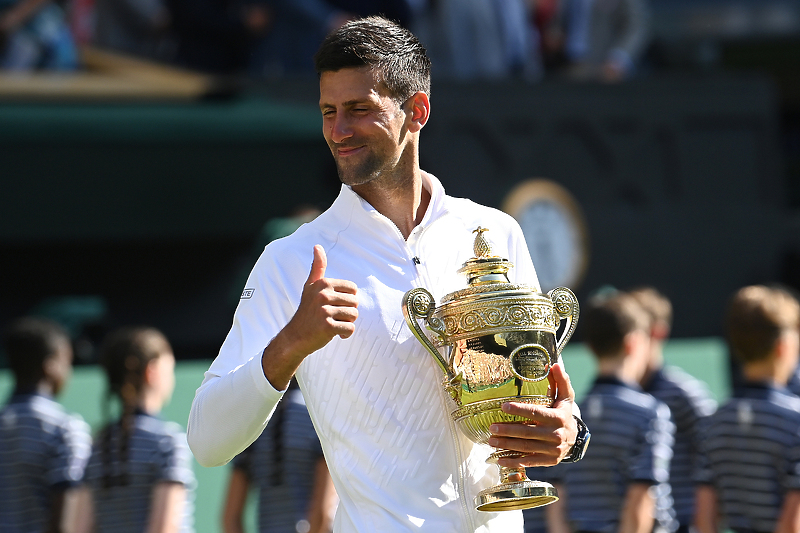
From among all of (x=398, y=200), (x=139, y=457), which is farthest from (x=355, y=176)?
(x=139, y=457)

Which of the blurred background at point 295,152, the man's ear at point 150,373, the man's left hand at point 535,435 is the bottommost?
the man's left hand at point 535,435

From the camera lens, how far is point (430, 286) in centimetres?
236

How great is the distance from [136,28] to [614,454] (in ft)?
16.8

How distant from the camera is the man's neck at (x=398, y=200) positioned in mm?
2428

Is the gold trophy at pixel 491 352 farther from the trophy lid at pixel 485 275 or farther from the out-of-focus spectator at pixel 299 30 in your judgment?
the out-of-focus spectator at pixel 299 30

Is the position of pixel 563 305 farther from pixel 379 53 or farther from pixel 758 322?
pixel 758 322

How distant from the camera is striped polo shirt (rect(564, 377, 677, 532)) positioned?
452cm

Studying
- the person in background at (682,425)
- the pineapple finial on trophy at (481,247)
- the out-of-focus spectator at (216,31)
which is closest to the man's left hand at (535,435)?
the pineapple finial on trophy at (481,247)

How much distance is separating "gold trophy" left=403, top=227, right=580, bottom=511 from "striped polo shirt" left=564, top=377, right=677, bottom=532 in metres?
2.38

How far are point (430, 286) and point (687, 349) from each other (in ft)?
16.2

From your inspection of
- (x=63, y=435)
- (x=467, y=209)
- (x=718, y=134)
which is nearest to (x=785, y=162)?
(x=718, y=134)

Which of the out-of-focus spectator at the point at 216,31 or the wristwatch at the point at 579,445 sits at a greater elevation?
the out-of-focus spectator at the point at 216,31

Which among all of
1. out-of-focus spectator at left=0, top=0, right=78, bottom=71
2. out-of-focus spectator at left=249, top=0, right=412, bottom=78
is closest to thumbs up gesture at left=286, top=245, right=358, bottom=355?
out-of-focus spectator at left=0, top=0, right=78, bottom=71

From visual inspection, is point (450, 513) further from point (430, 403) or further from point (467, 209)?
point (467, 209)
